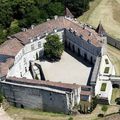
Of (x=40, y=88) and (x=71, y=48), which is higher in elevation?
(x=71, y=48)

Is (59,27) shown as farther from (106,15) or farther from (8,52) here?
(106,15)

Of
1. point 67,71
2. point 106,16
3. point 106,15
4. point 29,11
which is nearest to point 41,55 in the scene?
point 67,71

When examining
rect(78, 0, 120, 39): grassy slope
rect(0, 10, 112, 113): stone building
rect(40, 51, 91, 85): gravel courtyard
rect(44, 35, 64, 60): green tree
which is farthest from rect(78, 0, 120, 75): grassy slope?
rect(44, 35, 64, 60): green tree

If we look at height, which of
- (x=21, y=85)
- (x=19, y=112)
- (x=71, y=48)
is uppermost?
(x=71, y=48)

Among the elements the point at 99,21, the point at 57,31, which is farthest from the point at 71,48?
the point at 99,21

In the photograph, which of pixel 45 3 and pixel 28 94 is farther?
pixel 45 3

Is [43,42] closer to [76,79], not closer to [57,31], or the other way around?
[57,31]

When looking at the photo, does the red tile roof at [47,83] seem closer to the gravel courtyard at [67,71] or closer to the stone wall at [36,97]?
the stone wall at [36,97]
